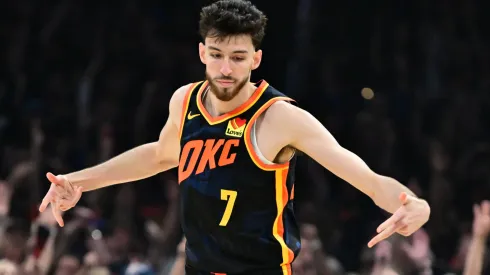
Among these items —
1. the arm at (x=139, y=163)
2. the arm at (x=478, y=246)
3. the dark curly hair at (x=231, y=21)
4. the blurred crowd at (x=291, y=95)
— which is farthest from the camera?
the blurred crowd at (x=291, y=95)

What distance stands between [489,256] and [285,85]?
8.34 ft

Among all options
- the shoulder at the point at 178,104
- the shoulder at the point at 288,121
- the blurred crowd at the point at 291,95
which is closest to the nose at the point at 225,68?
the shoulder at the point at 288,121

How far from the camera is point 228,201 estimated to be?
3.32 meters

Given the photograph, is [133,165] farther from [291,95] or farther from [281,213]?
[291,95]

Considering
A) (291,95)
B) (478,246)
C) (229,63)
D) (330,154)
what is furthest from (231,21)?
(291,95)

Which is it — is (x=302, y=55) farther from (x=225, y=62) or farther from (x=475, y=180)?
(x=225, y=62)

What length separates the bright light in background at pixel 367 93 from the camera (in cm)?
792

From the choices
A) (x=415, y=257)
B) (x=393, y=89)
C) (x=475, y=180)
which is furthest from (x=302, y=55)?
(x=415, y=257)

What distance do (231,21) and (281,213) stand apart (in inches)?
29.4

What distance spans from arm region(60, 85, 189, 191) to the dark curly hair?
0.40m

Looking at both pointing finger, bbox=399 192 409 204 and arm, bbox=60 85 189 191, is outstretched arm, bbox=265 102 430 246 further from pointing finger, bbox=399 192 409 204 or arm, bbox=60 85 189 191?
arm, bbox=60 85 189 191

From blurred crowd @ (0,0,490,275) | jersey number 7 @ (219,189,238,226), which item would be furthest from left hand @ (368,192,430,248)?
blurred crowd @ (0,0,490,275)

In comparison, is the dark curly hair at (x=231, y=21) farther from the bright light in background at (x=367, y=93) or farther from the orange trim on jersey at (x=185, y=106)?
the bright light in background at (x=367, y=93)

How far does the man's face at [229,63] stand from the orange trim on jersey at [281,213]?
0.36 m
